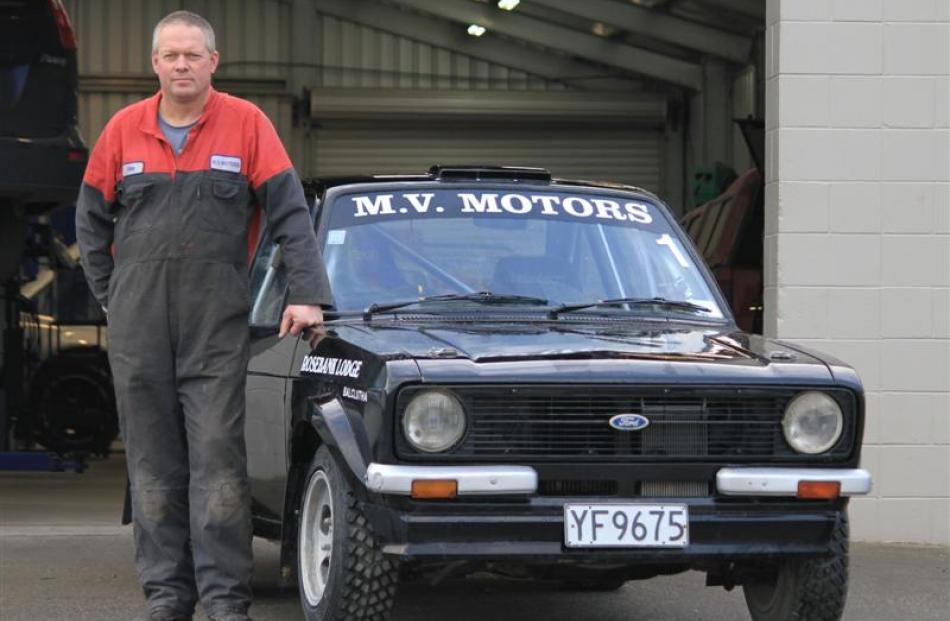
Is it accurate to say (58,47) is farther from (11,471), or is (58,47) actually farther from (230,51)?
Answer: (230,51)

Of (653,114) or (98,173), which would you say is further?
(653,114)

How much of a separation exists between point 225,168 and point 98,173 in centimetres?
41

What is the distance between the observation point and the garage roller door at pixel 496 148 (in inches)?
860

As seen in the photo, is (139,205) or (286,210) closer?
(139,205)

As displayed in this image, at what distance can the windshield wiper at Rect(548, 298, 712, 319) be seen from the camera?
5695mm

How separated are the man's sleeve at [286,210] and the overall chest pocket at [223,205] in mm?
70

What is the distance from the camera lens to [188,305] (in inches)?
193

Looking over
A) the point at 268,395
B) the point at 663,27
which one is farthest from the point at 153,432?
the point at 663,27

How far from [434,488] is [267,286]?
1856 mm

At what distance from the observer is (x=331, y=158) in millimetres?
21844

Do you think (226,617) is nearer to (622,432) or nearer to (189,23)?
(622,432)

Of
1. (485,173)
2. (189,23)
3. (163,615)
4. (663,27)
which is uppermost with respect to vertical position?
(663,27)

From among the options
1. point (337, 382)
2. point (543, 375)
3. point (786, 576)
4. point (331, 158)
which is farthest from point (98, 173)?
point (331, 158)

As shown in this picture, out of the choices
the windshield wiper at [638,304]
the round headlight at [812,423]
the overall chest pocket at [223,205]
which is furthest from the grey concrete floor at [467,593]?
the overall chest pocket at [223,205]
